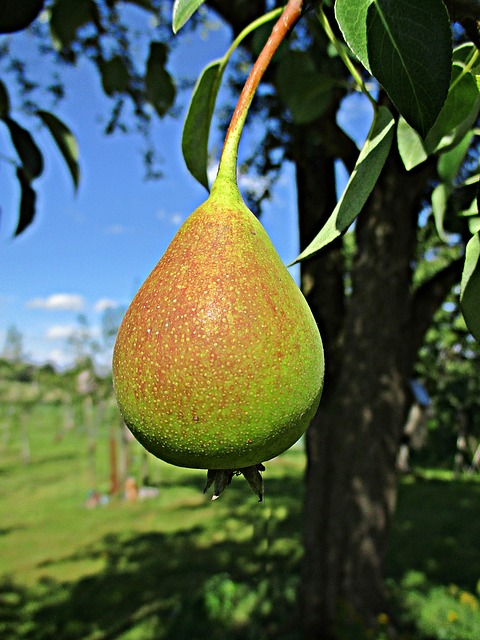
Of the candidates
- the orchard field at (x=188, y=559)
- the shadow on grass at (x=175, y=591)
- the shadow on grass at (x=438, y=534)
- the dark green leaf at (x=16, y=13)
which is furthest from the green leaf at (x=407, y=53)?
the shadow on grass at (x=438, y=534)

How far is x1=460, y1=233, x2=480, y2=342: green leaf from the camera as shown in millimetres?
624

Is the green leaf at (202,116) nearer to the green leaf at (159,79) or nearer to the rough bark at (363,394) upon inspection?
the green leaf at (159,79)

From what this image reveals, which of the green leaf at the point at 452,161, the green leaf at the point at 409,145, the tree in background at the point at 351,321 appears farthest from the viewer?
the tree in background at the point at 351,321

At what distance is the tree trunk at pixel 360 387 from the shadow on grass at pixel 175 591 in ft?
1.38

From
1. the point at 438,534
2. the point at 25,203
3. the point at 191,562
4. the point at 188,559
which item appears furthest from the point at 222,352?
the point at 438,534

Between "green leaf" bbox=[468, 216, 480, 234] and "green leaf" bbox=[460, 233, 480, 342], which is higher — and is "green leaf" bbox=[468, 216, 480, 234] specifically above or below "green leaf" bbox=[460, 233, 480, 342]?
above

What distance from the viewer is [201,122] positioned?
70 centimetres

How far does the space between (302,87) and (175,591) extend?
481 centimetres

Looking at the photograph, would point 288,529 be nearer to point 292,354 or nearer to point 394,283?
point 394,283

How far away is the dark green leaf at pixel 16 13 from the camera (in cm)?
92

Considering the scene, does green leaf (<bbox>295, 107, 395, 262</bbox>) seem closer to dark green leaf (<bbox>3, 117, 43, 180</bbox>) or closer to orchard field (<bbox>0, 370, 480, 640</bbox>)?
dark green leaf (<bbox>3, 117, 43, 180</bbox>)

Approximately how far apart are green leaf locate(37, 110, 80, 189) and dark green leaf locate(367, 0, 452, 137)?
992 mm

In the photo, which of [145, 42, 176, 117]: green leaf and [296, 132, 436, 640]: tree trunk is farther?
[296, 132, 436, 640]: tree trunk

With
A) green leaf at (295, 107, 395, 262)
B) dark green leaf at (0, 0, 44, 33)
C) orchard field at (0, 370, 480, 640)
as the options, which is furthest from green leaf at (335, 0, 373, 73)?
orchard field at (0, 370, 480, 640)
